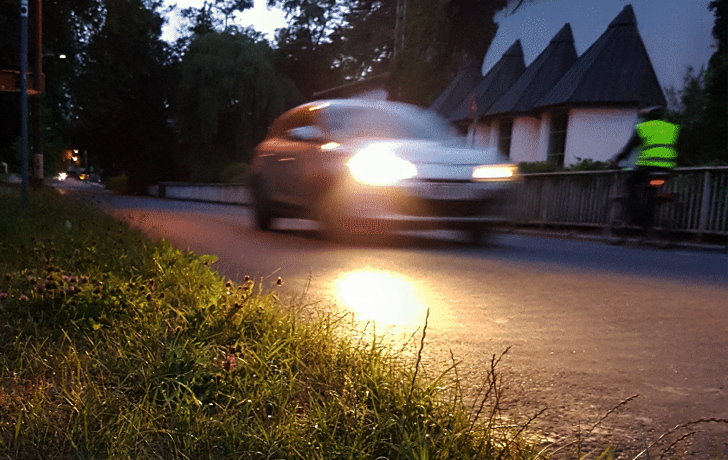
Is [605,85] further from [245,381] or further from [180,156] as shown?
[180,156]

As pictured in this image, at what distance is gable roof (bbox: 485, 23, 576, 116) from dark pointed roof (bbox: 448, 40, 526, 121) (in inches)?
48.4

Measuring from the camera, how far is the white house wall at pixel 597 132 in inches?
821

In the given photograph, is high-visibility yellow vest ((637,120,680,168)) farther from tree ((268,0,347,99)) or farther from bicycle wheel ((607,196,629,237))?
tree ((268,0,347,99))

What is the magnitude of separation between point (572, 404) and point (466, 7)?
2714 centimetres

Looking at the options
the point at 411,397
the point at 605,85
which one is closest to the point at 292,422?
the point at 411,397

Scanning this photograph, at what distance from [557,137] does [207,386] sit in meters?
21.6

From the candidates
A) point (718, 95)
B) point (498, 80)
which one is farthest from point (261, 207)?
point (498, 80)

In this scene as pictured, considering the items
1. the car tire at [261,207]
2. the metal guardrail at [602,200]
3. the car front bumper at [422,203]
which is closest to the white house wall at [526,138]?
the metal guardrail at [602,200]

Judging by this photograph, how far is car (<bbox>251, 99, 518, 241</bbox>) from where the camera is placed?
8.49 metres

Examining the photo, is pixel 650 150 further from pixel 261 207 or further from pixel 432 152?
pixel 261 207

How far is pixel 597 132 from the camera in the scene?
840 inches

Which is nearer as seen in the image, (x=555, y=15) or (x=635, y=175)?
(x=635, y=175)

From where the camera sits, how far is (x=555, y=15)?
24734 mm

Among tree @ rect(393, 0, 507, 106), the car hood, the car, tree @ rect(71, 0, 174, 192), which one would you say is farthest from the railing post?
tree @ rect(71, 0, 174, 192)
